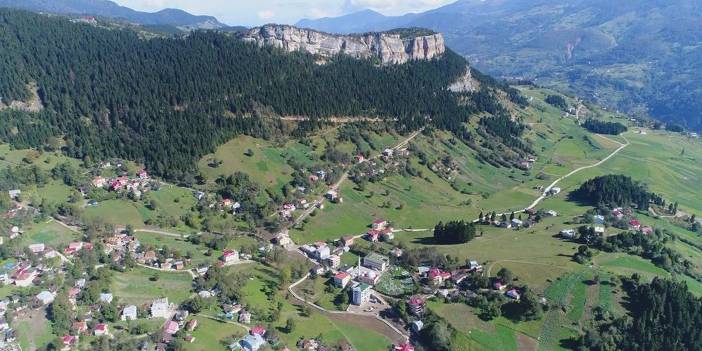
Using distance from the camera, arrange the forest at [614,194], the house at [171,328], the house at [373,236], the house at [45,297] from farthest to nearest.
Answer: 1. the forest at [614,194]
2. the house at [373,236]
3. the house at [45,297]
4. the house at [171,328]

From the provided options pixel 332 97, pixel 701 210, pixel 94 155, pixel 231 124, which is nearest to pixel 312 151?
pixel 231 124

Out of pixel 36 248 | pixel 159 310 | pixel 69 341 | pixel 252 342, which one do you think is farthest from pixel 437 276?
pixel 36 248

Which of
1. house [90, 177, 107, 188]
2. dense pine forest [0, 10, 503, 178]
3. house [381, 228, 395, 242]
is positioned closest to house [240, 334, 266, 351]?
house [381, 228, 395, 242]

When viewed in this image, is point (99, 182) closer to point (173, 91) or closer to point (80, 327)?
point (173, 91)

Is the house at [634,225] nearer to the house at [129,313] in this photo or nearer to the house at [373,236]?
the house at [373,236]

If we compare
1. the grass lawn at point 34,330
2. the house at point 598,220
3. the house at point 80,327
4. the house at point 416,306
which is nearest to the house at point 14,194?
the grass lawn at point 34,330

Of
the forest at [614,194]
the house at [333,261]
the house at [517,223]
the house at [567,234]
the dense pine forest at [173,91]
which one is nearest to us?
the house at [333,261]

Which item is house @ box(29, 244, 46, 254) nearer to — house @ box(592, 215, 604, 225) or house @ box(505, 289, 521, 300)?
house @ box(505, 289, 521, 300)
